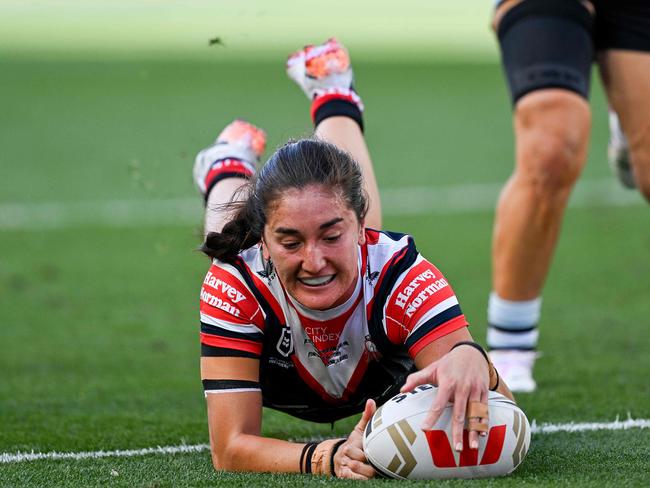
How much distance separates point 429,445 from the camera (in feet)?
12.3

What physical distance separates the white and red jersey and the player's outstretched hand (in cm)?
33

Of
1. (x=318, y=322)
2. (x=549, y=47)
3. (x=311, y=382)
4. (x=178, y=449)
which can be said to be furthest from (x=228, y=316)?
(x=549, y=47)

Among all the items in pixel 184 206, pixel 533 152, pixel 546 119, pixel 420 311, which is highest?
pixel 184 206

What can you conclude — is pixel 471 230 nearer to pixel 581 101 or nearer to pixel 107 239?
pixel 107 239

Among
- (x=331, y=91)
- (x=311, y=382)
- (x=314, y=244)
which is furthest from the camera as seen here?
(x=331, y=91)

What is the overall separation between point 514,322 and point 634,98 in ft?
3.69

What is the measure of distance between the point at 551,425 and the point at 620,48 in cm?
184

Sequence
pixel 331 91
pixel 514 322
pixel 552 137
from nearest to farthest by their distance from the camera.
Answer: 1. pixel 552 137
2. pixel 331 91
3. pixel 514 322

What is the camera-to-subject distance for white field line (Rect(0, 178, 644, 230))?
35.9ft

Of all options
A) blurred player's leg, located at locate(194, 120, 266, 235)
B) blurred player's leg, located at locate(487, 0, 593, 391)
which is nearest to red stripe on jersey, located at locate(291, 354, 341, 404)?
blurred player's leg, located at locate(194, 120, 266, 235)

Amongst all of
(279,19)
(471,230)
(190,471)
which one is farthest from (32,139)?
(279,19)

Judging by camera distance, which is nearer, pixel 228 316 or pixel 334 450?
pixel 334 450

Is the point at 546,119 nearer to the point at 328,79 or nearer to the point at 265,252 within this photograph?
the point at 328,79

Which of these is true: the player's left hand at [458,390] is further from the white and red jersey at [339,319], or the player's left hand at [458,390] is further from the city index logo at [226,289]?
the city index logo at [226,289]
